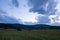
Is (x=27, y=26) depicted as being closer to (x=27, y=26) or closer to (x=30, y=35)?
(x=27, y=26)

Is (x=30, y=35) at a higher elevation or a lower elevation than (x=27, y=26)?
lower

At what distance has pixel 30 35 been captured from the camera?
9.52 ft

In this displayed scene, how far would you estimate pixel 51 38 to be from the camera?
9.53ft

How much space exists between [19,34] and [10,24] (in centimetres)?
19

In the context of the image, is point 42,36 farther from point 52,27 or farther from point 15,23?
point 15,23

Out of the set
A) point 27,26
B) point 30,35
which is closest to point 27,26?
point 27,26

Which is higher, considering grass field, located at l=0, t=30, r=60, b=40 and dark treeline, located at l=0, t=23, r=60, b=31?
dark treeline, located at l=0, t=23, r=60, b=31

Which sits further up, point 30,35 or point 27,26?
point 27,26

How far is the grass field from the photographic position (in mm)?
2887

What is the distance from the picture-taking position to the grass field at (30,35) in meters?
2.89

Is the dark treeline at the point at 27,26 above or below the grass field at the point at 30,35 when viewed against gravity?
above

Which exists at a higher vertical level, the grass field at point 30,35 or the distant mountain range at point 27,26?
the distant mountain range at point 27,26

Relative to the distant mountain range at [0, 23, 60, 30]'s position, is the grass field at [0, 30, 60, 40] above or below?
below

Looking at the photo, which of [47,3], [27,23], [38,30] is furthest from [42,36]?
[47,3]
